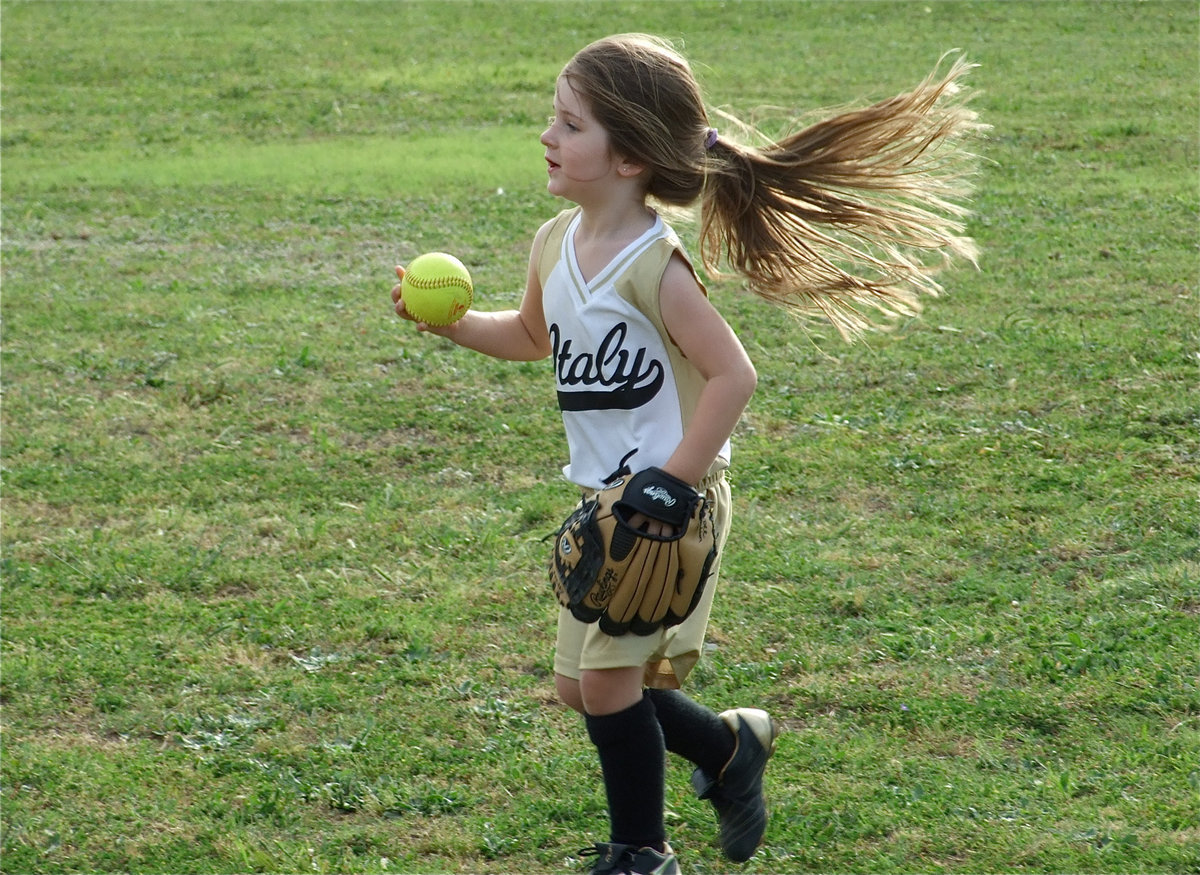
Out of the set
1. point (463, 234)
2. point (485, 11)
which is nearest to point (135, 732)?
point (463, 234)

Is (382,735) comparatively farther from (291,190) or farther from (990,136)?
(990,136)

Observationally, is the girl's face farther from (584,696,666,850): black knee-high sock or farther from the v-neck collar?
(584,696,666,850): black knee-high sock

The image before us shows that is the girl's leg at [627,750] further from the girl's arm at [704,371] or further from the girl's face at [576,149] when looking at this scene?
the girl's face at [576,149]

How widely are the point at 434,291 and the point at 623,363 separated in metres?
0.62

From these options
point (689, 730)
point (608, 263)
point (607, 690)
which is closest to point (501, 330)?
point (608, 263)

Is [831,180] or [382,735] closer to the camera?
[831,180]

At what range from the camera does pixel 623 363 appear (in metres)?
3.07

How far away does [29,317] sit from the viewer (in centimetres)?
773

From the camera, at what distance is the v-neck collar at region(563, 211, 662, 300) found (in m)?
3.04

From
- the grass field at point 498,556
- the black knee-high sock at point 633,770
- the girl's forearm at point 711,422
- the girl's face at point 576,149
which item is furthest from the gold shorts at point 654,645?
the girl's face at point 576,149

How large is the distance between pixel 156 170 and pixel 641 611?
1035cm

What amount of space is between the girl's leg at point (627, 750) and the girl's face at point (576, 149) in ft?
3.65


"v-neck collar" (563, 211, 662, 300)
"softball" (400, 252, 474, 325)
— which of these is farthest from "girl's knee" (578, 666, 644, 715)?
"softball" (400, 252, 474, 325)

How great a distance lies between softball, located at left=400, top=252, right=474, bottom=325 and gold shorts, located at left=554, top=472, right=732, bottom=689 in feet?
2.64
